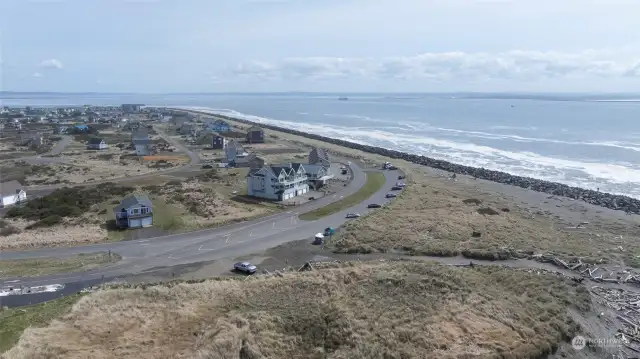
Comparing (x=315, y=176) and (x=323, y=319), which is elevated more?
(x=315, y=176)

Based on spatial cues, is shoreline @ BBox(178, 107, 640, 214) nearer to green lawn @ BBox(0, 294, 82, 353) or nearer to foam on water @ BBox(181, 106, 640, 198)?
foam on water @ BBox(181, 106, 640, 198)

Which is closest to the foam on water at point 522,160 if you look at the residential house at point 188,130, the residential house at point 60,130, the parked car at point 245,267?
the residential house at point 188,130

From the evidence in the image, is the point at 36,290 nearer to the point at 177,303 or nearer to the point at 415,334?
the point at 177,303

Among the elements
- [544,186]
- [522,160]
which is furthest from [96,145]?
[522,160]

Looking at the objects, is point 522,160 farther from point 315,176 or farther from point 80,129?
point 80,129

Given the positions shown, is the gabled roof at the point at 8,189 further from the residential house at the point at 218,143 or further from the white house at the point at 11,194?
the residential house at the point at 218,143
